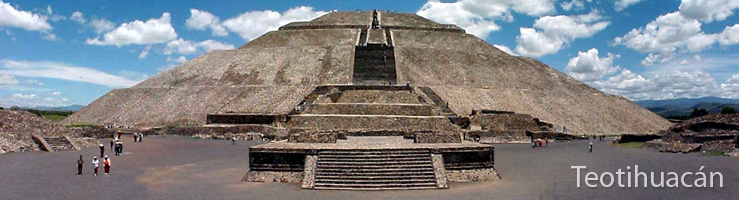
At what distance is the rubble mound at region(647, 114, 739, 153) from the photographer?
85.1ft

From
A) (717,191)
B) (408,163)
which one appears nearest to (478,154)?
(408,163)

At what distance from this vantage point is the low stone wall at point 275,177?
16.3m

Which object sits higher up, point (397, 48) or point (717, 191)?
point (397, 48)

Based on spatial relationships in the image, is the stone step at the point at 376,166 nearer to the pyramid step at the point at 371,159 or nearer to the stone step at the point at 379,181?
the pyramid step at the point at 371,159

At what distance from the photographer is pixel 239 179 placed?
1702 centimetres

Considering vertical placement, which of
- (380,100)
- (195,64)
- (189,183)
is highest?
(195,64)

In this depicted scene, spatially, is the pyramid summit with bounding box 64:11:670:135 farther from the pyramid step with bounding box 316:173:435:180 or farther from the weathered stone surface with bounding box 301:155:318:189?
the pyramid step with bounding box 316:173:435:180

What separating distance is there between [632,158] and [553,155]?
2959mm

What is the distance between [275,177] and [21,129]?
797 inches

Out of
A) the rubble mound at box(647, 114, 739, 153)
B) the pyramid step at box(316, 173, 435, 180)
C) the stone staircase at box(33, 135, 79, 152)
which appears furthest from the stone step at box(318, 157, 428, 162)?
the stone staircase at box(33, 135, 79, 152)

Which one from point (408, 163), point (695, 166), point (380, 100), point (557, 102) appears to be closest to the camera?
point (408, 163)

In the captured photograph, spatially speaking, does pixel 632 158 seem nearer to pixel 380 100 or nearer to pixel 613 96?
pixel 380 100

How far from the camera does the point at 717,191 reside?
47.6 ft

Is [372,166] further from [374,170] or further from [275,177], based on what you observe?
[275,177]
